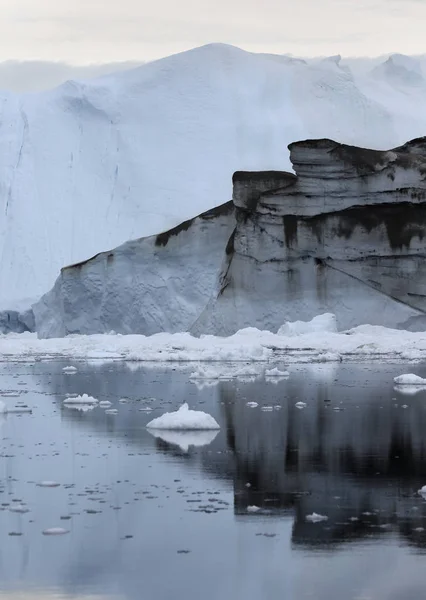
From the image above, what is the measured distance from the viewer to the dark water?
4.80 m

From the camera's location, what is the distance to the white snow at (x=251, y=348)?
20344 millimetres

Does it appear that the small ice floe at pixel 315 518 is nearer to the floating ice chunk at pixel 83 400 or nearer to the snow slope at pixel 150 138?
the floating ice chunk at pixel 83 400

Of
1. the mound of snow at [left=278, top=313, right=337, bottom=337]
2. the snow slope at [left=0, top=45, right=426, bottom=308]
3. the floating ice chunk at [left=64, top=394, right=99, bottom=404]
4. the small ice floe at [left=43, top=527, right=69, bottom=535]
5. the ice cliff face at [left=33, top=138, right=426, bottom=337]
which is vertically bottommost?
the small ice floe at [left=43, top=527, right=69, bottom=535]

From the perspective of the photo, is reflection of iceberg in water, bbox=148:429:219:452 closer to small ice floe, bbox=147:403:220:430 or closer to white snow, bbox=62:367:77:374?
small ice floe, bbox=147:403:220:430

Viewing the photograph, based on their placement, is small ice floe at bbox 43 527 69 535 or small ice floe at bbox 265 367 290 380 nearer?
small ice floe at bbox 43 527 69 535

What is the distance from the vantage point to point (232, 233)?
2681 cm

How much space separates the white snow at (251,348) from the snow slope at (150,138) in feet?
44.1

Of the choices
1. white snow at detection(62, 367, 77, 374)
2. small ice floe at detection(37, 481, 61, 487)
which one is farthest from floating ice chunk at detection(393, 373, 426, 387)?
small ice floe at detection(37, 481, 61, 487)

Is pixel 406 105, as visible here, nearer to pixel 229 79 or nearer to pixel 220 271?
pixel 229 79

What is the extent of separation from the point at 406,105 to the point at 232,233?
20.0 m

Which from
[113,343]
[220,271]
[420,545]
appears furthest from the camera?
[220,271]

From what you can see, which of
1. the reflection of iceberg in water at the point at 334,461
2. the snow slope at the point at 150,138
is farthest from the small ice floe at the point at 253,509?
the snow slope at the point at 150,138

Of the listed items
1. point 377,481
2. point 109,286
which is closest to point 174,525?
point 377,481

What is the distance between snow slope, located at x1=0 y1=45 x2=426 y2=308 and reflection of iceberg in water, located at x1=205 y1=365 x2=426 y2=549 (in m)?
25.8
